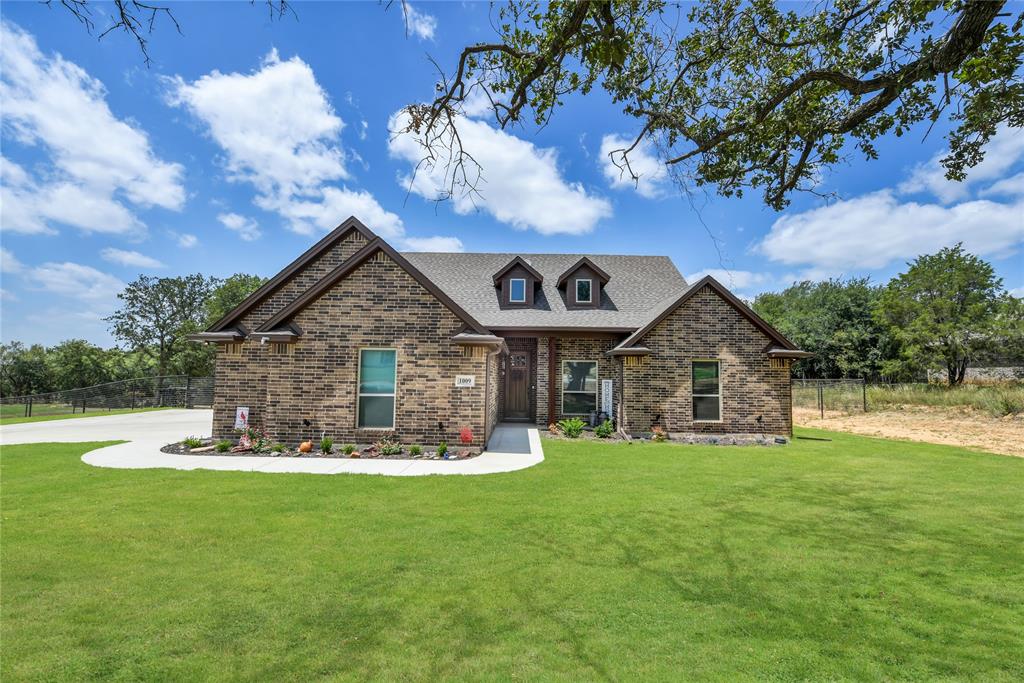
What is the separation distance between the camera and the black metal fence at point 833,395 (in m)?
24.9

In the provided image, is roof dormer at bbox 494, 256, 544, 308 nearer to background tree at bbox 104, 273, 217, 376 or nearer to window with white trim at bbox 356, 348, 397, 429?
window with white trim at bbox 356, 348, 397, 429

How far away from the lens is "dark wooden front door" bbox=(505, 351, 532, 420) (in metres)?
16.8

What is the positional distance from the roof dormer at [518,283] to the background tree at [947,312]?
30434 millimetres

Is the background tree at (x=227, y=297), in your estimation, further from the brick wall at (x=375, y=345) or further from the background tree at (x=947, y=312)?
the background tree at (x=947, y=312)

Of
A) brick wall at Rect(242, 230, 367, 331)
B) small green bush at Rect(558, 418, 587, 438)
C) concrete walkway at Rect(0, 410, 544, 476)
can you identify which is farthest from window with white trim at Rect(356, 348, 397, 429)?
small green bush at Rect(558, 418, 587, 438)

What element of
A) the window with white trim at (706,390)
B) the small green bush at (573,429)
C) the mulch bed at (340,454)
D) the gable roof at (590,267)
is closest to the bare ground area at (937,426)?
the window with white trim at (706,390)

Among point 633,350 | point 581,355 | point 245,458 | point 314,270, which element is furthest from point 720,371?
point 245,458

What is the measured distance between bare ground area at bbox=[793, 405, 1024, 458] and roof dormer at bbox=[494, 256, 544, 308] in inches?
Result: 528

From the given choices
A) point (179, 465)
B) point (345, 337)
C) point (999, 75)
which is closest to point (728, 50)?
point (999, 75)

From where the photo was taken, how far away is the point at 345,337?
11094 millimetres

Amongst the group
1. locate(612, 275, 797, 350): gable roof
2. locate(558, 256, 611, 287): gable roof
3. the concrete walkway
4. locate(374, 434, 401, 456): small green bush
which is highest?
locate(558, 256, 611, 287): gable roof

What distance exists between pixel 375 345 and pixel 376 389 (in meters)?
1.13

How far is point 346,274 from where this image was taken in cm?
1121

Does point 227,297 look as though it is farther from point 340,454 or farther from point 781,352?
point 781,352
